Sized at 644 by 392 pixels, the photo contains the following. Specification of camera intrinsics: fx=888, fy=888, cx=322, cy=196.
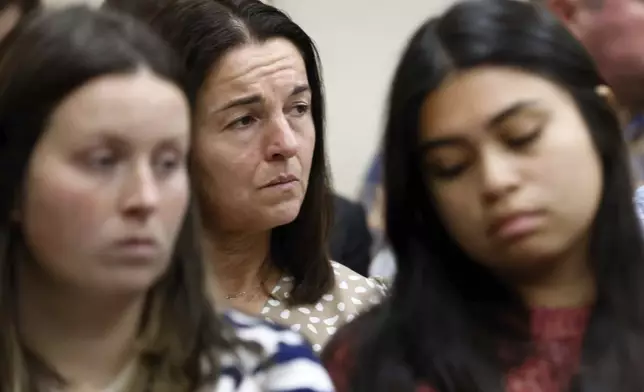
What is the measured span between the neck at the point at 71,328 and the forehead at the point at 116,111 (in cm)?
15

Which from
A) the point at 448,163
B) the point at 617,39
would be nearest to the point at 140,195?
the point at 448,163

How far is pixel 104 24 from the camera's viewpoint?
83 cm

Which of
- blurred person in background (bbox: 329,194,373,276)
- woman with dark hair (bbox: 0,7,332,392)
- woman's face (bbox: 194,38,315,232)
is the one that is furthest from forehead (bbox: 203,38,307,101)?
blurred person in background (bbox: 329,194,373,276)

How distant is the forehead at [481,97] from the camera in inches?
32.6

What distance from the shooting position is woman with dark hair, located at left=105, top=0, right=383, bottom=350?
1.09 metres

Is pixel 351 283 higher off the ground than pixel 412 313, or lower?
lower

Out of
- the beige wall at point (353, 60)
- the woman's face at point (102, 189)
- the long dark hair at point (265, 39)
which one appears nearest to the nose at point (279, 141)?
the long dark hair at point (265, 39)

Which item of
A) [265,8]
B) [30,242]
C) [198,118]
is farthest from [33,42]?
[265,8]

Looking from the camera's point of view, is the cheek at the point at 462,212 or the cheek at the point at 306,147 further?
the cheek at the point at 306,147

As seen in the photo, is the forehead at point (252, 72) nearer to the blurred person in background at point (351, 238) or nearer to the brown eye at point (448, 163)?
the brown eye at point (448, 163)

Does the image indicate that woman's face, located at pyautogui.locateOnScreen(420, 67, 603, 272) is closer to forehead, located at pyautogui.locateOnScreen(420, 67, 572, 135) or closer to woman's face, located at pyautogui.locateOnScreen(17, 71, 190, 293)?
forehead, located at pyautogui.locateOnScreen(420, 67, 572, 135)

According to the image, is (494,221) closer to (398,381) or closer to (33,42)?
(398,381)

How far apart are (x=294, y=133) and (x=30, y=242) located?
42 centimetres

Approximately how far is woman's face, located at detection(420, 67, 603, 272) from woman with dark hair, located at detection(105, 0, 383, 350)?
23 centimetres
